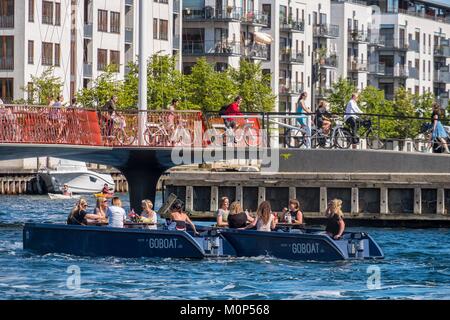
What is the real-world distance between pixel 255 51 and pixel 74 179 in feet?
146

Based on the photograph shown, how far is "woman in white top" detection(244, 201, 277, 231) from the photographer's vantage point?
43.6 m

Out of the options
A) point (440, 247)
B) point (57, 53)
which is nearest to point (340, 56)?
point (57, 53)

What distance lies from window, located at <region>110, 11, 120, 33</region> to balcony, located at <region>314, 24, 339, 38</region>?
4060 cm

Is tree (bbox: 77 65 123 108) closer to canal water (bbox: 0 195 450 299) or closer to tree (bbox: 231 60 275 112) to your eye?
tree (bbox: 231 60 275 112)

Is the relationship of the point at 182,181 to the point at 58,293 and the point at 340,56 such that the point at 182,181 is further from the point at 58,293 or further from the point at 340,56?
the point at 340,56

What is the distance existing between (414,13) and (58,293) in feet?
511

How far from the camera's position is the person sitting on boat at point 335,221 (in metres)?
42.9

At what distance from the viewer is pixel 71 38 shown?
11700 cm

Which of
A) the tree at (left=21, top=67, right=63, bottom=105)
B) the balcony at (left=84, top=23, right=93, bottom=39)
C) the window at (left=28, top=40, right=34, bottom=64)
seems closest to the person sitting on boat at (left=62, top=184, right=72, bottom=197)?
the tree at (left=21, top=67, right=63, bottom=105)

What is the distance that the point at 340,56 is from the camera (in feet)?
548

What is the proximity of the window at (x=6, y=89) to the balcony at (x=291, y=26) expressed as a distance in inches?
1749

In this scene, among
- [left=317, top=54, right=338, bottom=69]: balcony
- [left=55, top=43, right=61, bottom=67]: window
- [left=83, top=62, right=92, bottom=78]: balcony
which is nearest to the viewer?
[left=55, top=43, right=61, bottom=67]: window

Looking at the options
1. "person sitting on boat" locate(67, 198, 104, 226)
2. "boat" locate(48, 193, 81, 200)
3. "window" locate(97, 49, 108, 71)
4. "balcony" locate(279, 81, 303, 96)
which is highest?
"window" locate(97, 49, 108, 71)

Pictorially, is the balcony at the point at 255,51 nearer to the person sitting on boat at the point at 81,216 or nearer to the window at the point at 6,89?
the window at the point at 6,89
